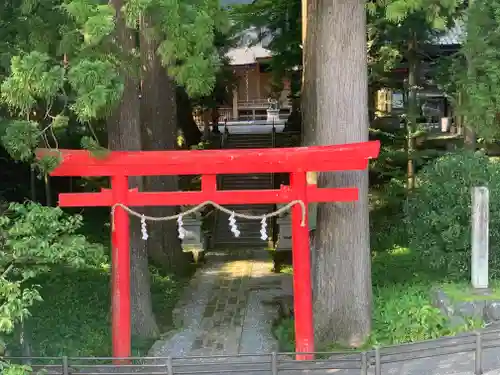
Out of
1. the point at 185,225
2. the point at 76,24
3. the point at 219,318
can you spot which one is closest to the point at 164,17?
the point at 76,24

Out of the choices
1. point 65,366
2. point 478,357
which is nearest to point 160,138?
point 65,366

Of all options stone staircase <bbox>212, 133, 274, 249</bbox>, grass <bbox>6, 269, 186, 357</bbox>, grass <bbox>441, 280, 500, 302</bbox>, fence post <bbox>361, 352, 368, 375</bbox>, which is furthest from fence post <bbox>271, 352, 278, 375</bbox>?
stone staircase <bbox>212, 133, 274, 249</bbox>

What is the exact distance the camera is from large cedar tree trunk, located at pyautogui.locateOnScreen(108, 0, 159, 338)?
9875 mm

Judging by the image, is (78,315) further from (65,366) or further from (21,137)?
(21,137)

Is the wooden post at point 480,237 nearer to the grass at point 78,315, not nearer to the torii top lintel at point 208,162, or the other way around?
the torii top lintel at point 208,162

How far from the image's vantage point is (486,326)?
887cm

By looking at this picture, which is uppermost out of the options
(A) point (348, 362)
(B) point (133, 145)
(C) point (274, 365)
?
(B) point (133, 145)

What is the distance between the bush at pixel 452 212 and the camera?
974cm

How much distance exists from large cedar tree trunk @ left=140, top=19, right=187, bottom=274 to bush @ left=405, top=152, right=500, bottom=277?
6.43 metres

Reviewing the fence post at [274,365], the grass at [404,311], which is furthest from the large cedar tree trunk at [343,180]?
the fence post at [274,365]

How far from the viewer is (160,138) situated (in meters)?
14.4

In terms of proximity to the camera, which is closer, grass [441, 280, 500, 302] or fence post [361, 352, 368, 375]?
fence post [361, 352, 368, 375]

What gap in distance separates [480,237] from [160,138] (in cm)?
783

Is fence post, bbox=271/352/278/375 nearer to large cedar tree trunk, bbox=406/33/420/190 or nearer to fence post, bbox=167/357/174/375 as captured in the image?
fence post, bbox=167/357/174/375
